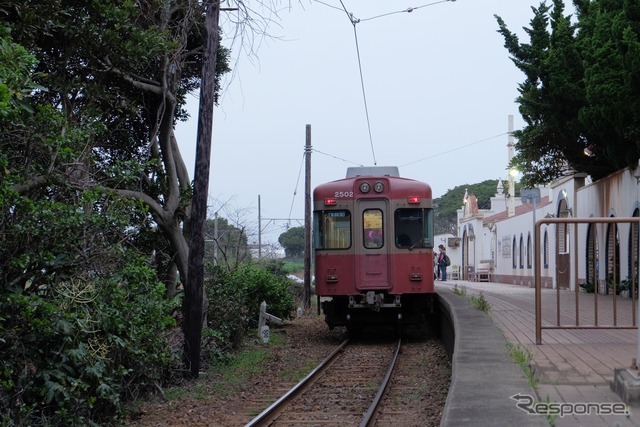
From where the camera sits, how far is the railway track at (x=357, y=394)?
28.5 ft

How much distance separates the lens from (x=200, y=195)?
35.9 feet

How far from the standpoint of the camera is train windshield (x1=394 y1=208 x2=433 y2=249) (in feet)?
50.6

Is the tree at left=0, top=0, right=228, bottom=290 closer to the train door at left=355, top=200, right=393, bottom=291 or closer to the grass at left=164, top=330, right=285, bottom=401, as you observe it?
the grass at left=164, top=330, right=285, bottom=401

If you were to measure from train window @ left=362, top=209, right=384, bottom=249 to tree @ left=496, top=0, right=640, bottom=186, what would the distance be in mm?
5581

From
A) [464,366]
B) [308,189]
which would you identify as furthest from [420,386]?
[308,189]

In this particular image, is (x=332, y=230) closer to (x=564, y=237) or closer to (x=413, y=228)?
(x=413, y=228)

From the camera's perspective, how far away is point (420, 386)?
426 inches

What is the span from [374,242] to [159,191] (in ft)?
14.4

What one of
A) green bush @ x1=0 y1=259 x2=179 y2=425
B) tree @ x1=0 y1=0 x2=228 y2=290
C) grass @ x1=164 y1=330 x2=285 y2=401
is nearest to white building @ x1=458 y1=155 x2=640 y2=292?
grass @ x1=164 y1=330 x2=285 y2=401

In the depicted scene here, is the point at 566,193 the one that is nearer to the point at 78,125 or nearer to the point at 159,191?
the point at 159,191

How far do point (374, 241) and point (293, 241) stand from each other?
69466 millimetres

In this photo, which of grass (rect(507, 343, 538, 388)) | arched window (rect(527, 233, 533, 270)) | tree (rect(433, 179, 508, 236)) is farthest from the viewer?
tree (rect(433, 179, 508, 236))

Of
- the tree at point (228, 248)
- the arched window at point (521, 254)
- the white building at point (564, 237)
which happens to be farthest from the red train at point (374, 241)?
the arched window at point (521, 254)

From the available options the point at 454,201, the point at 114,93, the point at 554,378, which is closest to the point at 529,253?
the point at 114,93
